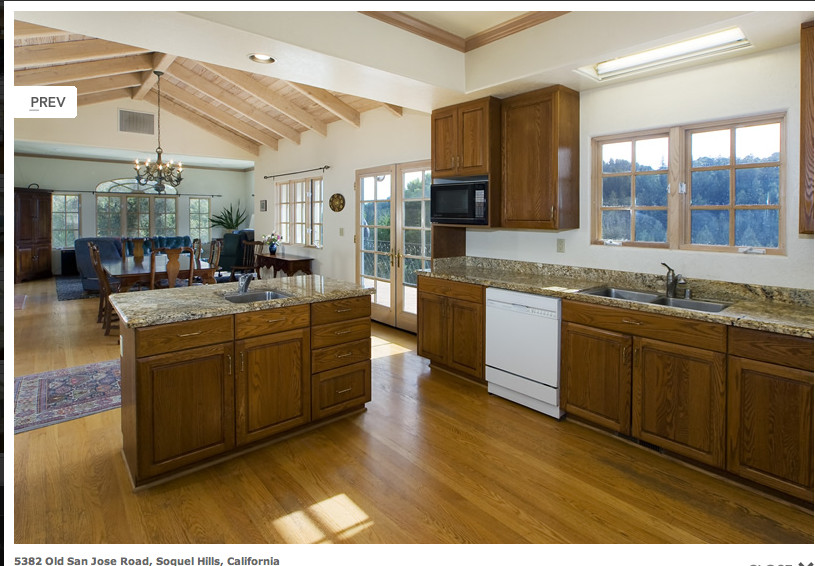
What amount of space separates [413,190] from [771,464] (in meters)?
3.91

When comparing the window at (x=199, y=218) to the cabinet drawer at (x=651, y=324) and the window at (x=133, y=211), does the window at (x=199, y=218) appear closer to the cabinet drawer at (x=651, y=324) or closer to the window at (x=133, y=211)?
the window at (x=133, y=211)

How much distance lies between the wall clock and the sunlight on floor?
472 centimetres

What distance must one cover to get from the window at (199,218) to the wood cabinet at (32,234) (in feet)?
9.45

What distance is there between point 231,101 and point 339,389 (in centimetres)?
530

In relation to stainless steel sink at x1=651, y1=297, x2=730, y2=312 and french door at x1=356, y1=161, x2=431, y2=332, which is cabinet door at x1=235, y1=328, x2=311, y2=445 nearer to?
stainless steel sink at x1=651, y1=297, x2=730, y2=312

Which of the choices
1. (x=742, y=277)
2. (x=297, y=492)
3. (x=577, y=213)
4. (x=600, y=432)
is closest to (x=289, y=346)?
(x=297, y=492)

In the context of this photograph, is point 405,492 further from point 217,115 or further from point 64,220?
point 64,220

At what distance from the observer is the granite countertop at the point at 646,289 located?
7.38 ft

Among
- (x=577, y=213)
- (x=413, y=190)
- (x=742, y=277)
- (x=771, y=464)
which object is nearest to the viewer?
(x=771, y=464)

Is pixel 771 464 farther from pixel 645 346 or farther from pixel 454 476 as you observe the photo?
pixel 454 476

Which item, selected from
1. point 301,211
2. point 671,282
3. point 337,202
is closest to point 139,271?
point 337,202

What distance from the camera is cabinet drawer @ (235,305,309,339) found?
252 centimetres

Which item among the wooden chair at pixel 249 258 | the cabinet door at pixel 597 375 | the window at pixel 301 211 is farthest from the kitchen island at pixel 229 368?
the wooden chair at pixel 249 258

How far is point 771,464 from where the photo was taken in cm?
220
